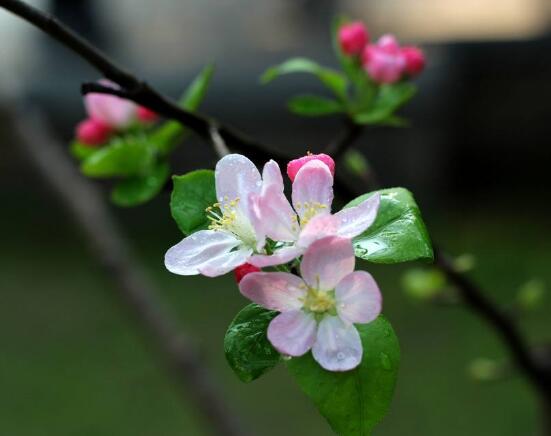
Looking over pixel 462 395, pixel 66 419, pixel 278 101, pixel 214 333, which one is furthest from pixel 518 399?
pixel 278 101

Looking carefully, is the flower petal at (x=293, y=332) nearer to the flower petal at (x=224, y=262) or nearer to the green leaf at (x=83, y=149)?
the flower petal at (x=224, y=262)

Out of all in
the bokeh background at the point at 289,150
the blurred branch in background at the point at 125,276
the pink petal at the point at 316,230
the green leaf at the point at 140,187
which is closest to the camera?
the pink petal at the point at 316,230

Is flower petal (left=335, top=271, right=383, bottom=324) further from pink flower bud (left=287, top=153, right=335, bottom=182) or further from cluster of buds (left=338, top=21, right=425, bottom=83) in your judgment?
cluster of buds (left=338, top=21, right=425, bottom=83)

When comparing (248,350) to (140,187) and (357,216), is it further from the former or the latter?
(140,187)

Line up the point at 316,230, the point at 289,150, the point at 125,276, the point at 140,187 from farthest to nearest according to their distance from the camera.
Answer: the point at 289,150
the point at 125,276
the point at 140,187
the point at 316,230

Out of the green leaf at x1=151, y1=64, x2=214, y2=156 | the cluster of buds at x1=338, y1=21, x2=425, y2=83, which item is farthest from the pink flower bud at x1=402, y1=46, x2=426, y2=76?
the green leaf at x1=151, y1=64, x2=214, y2=156

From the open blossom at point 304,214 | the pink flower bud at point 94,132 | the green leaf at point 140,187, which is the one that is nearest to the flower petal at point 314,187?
the open blossom at point 304,214

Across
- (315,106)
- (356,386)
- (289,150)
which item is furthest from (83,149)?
(289,150)

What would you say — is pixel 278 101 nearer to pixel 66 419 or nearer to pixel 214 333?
pixel 214 333
